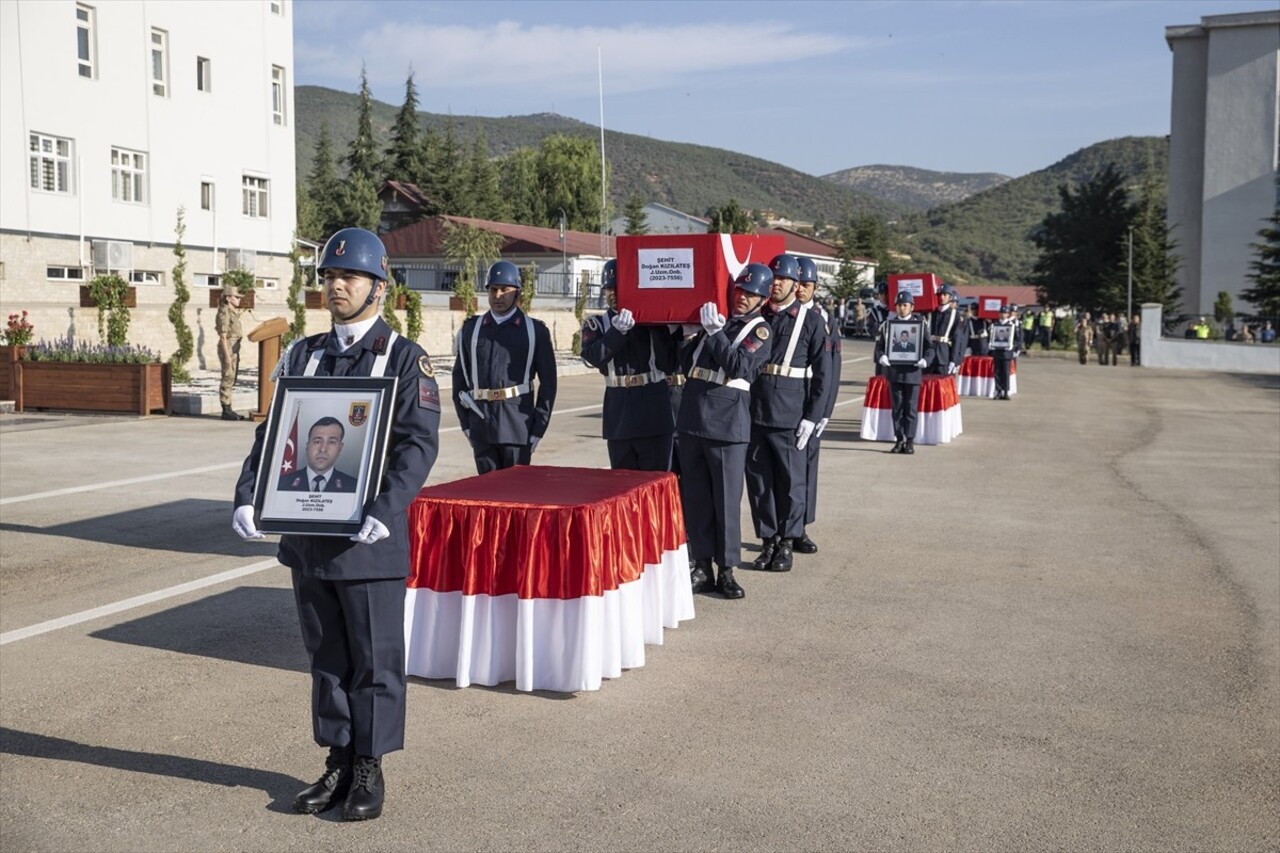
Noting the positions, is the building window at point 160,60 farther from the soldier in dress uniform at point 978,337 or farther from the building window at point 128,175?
the soldier in dress uniform at point 978,337

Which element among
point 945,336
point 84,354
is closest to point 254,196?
point 84,354

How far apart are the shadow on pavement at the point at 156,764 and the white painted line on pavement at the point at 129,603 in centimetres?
181

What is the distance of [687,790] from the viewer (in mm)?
5305

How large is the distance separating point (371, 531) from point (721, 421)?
4.14 meters

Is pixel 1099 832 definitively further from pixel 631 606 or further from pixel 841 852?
pixel 631 606

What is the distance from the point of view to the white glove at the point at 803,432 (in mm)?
9703

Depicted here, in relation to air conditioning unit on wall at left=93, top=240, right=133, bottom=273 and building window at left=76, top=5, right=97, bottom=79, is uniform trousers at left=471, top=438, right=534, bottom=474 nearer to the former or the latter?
air conditioning unit on wall at left=93, top=240, right=133, bottom=273

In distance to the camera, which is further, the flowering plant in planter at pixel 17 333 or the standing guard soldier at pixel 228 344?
the flowering plant in planter at pixel 17 333

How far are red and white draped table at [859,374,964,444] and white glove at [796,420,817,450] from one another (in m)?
9.08

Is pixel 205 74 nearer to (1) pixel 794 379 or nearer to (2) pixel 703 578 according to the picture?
(1) pixel 794 379

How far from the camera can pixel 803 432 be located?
31.9 feet

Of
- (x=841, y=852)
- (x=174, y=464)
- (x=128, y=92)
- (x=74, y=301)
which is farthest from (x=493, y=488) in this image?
(x=128, y=92)

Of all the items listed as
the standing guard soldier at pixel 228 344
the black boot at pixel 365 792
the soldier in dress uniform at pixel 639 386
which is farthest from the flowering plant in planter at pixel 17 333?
the black boot at pixel 365 792

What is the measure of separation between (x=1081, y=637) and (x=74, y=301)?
30.4 m
